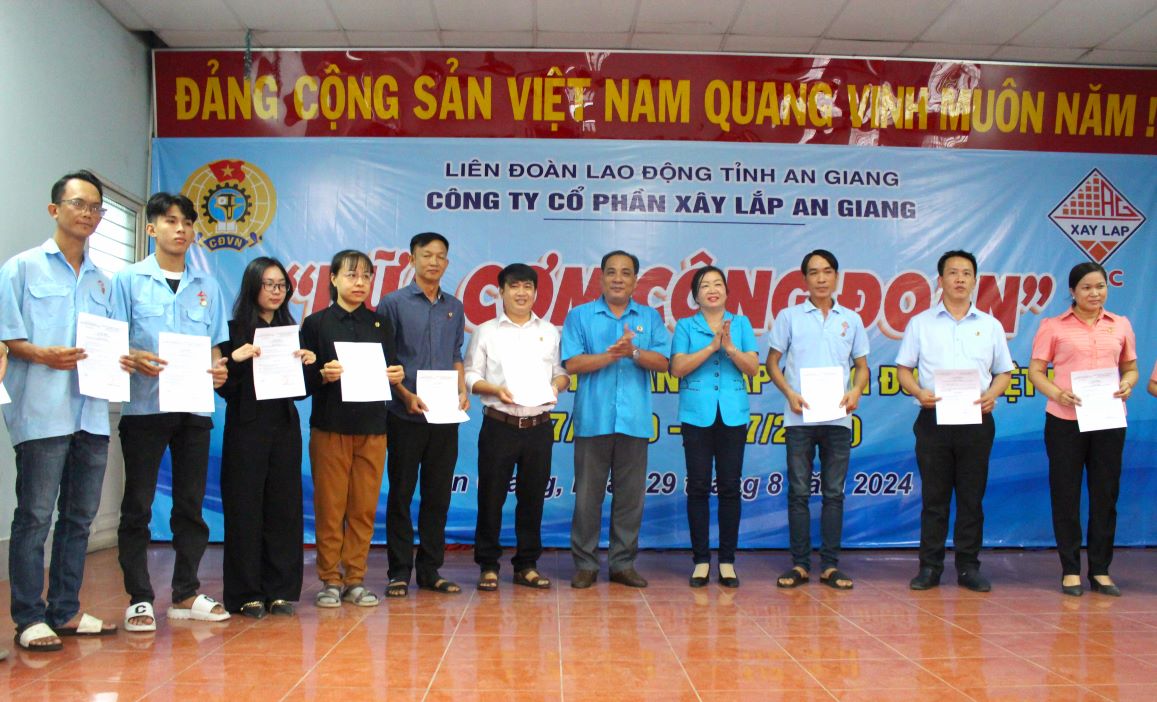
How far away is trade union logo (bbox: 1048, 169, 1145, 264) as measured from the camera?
217 inches

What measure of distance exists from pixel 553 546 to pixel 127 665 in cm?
287

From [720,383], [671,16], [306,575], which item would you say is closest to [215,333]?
[306,575]

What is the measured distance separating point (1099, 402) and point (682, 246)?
2.34 metres

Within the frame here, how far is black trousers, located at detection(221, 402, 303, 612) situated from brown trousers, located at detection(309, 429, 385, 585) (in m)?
0.10

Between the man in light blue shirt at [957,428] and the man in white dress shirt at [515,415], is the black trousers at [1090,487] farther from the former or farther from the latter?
the man in white dress shirt at [515,415]

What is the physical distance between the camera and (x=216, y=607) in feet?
11.0

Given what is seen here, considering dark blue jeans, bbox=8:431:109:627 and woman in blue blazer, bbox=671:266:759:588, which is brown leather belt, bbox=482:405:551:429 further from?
dark blue jeans, bbox=8:431:109:627

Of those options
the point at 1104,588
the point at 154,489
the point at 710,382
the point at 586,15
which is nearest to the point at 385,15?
the point at 586,15

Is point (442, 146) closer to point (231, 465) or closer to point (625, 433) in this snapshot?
point (625, 433)

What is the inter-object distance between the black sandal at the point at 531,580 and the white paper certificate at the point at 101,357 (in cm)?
193

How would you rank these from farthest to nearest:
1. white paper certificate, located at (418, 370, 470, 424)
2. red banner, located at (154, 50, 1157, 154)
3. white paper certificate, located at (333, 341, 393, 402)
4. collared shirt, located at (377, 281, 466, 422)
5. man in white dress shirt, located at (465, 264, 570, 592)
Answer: red banner, located at (154, 50, 1157, 154), man in white dress shirt, located at (465, 264, 570, 592), collared shirt, located at (377, 281, 466, 422), white paper certificate, located at (418, 370, 470, 424), white paper certificate, located at (333, 341, 393, 402)

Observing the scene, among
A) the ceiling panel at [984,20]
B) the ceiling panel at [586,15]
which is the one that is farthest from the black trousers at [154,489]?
the ceiling panel at [984,20]

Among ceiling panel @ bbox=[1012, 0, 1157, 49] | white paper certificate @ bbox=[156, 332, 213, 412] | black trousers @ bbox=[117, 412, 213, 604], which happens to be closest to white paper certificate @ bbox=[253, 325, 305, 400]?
white paper certificate @ bbox=[156, 332, 213, 412]

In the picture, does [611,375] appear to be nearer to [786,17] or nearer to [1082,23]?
[786,17]
